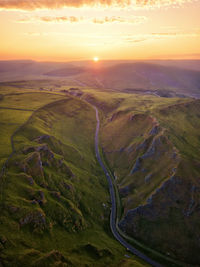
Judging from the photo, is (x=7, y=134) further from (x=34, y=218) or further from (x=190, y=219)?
(x=190, y=219)

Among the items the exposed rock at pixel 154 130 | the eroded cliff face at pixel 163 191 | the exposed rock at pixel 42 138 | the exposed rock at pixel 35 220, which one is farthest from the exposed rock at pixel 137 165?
the exposed rock at pixel 35 220

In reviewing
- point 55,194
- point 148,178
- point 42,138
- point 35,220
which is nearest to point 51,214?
point 35,220

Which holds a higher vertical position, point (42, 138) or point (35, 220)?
point (42, 138)

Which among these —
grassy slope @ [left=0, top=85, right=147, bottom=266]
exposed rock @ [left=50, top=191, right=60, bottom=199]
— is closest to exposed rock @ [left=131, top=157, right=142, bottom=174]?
grassy slope @ [left=0, top=85, right=147, bottom=266]

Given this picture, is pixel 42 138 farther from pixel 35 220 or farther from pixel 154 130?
pixel 154 130

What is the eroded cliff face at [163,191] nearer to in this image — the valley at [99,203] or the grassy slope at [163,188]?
the grassy slope at [163,188]

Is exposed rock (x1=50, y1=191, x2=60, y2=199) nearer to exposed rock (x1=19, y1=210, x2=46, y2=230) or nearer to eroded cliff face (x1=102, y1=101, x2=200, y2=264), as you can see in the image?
exposed rock (x1=19, y1=210, x2=46, y2=230)
